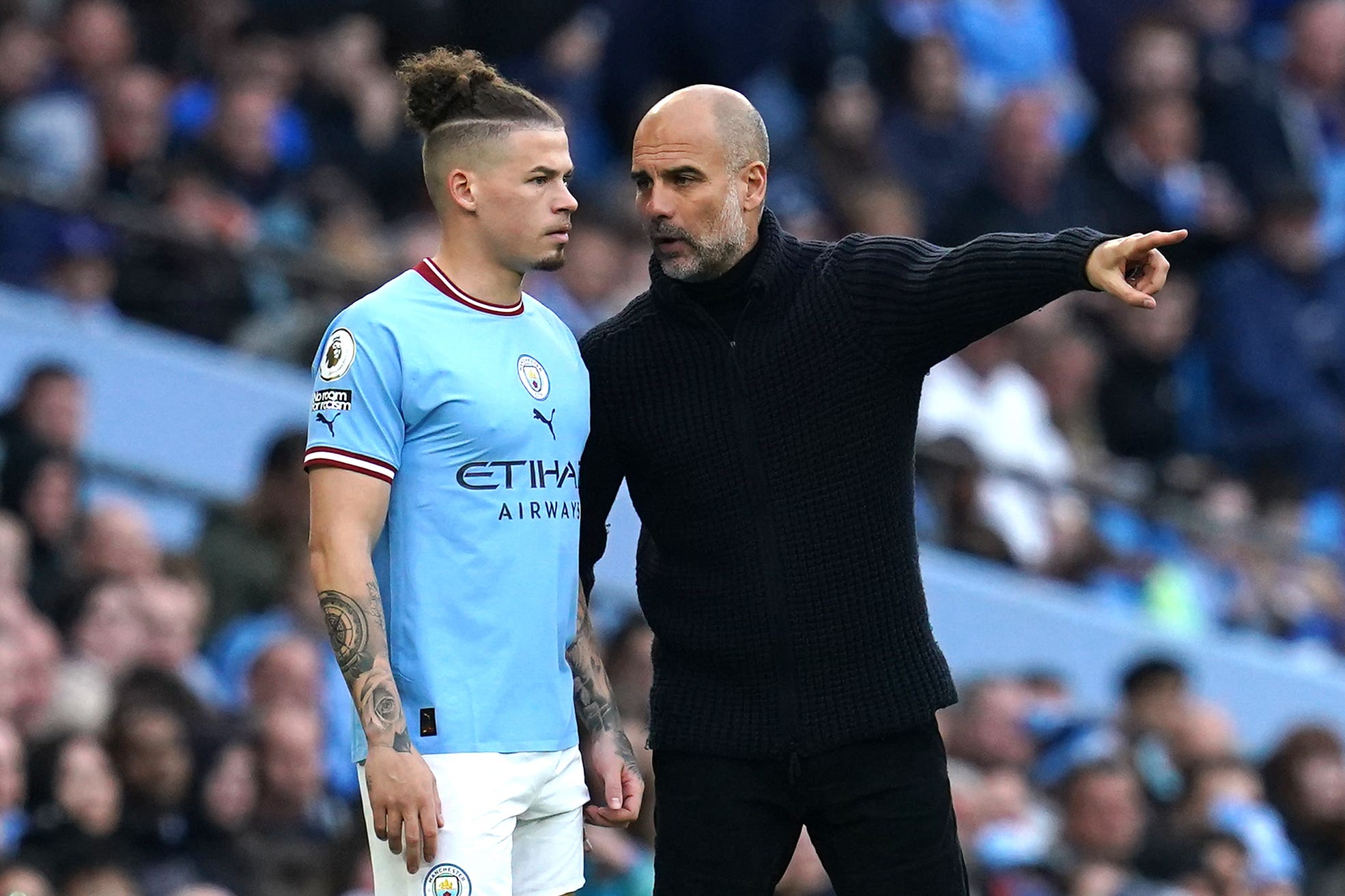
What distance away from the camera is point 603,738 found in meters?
4.84

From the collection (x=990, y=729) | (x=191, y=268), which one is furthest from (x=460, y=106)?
(x=191, y=268)

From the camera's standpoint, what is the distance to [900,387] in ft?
16.0

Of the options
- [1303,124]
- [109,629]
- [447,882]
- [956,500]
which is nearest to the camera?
[447,882]

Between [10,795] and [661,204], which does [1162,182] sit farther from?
[661,204]

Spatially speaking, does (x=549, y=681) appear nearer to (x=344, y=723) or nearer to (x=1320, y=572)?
(x=344, y=723)

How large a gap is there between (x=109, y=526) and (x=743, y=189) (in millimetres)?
4439

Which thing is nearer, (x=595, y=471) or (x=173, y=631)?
(x=595, y=471)

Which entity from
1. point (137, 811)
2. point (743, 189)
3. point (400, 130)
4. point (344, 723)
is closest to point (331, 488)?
point (743, 189)

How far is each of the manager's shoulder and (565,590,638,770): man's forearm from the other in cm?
52

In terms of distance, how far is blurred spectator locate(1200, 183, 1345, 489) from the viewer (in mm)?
12766

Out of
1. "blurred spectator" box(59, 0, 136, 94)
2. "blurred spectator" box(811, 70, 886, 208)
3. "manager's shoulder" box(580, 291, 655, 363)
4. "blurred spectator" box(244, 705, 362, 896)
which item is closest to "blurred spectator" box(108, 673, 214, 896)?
"blurred spectator" box(244, 705, 362, 896)

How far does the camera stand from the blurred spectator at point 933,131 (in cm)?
1279

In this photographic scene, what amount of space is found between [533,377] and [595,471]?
0.43 m

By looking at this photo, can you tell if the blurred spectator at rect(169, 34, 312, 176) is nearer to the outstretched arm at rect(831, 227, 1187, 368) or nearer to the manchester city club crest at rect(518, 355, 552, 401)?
the outstretched arm at rect(831, 227, 1187, 368)
